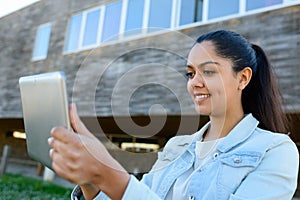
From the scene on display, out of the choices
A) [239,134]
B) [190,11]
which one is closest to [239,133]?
[239,134]

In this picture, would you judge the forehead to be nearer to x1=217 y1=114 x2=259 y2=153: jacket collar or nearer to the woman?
the woman

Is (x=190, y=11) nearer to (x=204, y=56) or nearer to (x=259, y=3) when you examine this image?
(x=259, y=3)

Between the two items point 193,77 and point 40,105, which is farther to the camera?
point 193,77

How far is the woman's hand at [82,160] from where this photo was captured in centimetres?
49

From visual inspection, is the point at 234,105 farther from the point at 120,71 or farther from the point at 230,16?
the point at 120,71

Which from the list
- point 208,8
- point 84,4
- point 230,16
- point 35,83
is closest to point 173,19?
point 208,8

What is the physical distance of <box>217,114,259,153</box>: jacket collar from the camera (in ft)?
3.05

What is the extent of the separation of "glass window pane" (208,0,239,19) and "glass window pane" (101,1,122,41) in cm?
167

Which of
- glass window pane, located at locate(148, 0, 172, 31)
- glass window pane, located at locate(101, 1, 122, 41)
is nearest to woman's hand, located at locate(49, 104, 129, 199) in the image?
glass window pane, located at locate(148, 0, 172, 31)

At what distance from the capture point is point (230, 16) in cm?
407

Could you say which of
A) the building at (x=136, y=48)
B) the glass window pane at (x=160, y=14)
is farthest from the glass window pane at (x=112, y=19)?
the glass window pane at (x=160, y=14)

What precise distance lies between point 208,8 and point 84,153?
4091mm

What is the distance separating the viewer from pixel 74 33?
632cm

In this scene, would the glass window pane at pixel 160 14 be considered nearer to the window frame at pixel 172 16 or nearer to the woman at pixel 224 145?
the window frame at pixel 172 16
